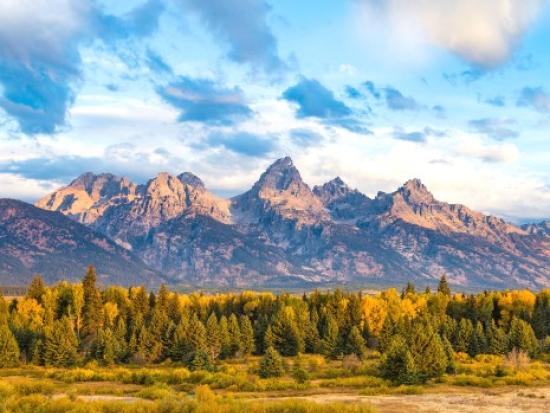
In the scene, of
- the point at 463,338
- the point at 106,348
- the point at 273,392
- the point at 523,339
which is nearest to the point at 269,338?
the point at 106,348

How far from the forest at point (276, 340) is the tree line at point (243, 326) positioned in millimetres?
256

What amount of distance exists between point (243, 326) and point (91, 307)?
3582 centimetres

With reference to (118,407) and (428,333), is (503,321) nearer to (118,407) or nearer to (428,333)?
(428,333)

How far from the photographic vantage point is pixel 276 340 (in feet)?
419

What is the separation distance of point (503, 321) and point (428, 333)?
6658 cm

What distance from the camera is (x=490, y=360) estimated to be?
108 meters

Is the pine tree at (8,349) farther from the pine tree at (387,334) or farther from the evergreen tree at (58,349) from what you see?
the pine tree at (387,334)

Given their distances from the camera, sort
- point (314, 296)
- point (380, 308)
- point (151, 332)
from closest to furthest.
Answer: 1. point (151, 332)
2. point (380, 308)
3. point (314, 296)

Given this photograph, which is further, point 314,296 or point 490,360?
point 314,296

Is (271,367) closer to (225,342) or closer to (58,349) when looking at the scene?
(225,342)

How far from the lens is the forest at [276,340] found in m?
78.2

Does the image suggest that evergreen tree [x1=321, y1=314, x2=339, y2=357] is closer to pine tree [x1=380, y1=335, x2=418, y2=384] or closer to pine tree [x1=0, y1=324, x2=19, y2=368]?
pine tree [x1=380, y1=335, x2=418, y2=384]

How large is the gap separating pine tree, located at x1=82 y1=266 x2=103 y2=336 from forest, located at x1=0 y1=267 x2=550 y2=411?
228 mm

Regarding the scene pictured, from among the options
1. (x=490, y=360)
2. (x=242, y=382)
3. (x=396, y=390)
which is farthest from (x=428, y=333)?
(x=490, y=360)
